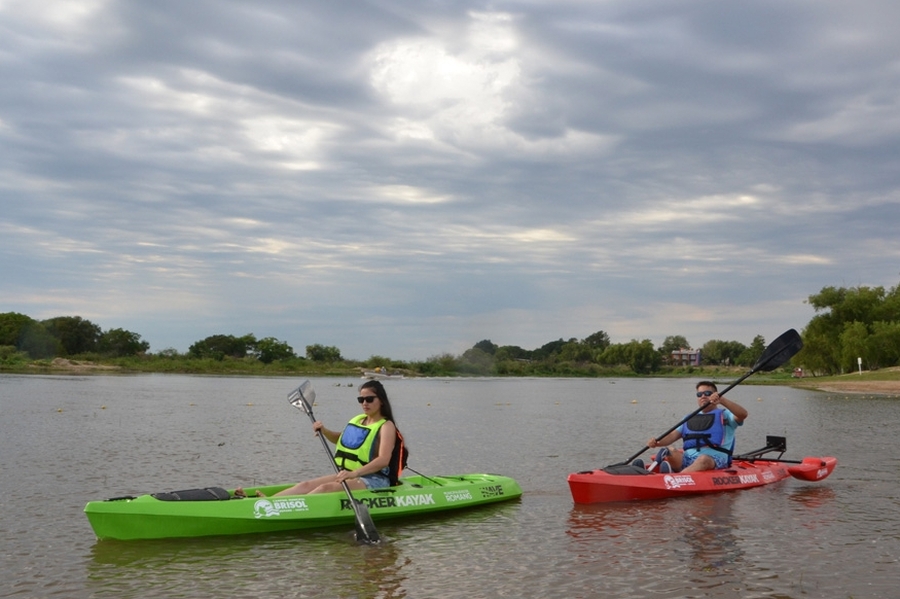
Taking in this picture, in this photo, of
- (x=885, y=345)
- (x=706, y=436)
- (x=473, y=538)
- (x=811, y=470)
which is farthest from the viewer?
(x=885, y=345)

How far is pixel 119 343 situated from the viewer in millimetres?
94125

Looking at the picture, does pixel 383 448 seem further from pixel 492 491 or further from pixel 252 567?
pixel 492 491

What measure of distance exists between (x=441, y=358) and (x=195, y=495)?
93912mm

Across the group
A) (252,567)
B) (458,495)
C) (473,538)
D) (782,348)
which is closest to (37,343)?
(458,495)

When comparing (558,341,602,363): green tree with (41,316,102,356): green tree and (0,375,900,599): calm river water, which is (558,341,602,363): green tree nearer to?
(41,316,102,356): green tree

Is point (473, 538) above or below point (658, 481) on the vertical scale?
below

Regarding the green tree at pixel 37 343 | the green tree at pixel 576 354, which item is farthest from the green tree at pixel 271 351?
the green tree at pixel 576 354

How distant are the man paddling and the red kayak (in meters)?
0.20

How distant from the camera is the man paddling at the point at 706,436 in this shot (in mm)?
12398

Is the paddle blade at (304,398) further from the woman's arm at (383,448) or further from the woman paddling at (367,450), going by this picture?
the woman's arm at (383,448)

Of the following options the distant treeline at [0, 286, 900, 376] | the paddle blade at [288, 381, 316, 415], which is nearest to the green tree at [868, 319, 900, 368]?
the distant treeline at [0, 286, 900, 376]

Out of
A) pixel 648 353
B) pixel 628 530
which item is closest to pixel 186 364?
pixel 648 353

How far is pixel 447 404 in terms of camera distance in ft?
→ 131

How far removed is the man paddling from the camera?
12.4 m
